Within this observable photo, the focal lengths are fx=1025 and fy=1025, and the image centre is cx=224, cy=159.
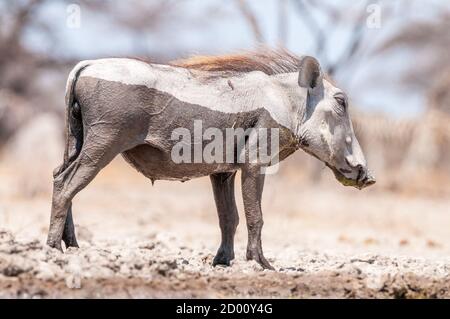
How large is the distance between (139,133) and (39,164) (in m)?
12.3

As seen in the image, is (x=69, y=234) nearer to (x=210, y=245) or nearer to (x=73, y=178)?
(x=73, y=178)

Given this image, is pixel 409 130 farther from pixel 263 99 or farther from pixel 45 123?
pixel 263 99

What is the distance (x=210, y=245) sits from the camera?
1102 centimetres

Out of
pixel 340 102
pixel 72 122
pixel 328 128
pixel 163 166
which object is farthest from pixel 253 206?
pixel 72 122

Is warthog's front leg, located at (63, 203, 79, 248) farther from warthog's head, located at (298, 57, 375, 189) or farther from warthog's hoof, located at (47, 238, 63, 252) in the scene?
warthog's head, located at (298, 57, 375, 189)

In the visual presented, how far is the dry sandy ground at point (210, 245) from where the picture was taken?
6.31 m

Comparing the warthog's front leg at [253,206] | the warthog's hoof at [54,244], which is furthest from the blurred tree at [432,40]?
the warthog's hoof at [54,244]

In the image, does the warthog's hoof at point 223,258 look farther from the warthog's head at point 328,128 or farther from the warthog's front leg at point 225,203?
the warthog's head at point 328,128

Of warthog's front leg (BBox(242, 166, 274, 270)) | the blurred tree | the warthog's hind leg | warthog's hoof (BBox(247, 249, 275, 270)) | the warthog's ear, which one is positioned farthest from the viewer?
the blurred tree

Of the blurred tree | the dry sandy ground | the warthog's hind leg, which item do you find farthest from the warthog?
the blurred tree

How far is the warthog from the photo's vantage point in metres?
7.06

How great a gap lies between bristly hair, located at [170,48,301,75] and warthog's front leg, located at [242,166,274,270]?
80cm

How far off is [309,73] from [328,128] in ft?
1.44

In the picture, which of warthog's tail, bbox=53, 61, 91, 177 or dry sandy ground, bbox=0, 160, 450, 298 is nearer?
dry sandy ground, bbox=0, 160, 450, 298
